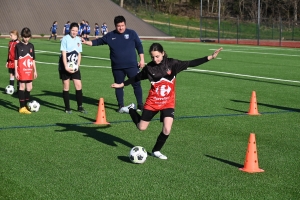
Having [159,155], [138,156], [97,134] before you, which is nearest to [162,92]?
[159,155]

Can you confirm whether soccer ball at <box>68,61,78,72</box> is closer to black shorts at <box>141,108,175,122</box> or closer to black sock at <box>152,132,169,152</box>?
black shorts at <box>141,108,175,122</box>

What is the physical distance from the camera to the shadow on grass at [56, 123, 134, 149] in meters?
10.3

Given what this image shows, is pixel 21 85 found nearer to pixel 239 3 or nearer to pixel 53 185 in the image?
pixel 53 185

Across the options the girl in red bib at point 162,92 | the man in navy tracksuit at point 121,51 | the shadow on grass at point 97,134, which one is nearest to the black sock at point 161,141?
the girl in red bib at point 162,92

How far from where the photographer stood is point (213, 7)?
315 feet

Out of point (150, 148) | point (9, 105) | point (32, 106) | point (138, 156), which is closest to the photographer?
point (138, 156)

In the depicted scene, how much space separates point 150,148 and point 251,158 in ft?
6.88

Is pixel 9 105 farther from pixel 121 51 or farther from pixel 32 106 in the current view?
pixel 121 51

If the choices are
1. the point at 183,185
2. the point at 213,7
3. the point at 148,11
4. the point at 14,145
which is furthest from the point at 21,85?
the point at 213,7

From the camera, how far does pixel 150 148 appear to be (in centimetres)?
980

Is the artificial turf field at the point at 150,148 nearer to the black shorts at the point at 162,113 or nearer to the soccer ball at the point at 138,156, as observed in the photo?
the soccer ball at the point at 138,156

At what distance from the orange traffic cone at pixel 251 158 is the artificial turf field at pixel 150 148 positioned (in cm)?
11

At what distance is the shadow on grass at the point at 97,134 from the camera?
10.3m

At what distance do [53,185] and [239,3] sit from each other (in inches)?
3124
